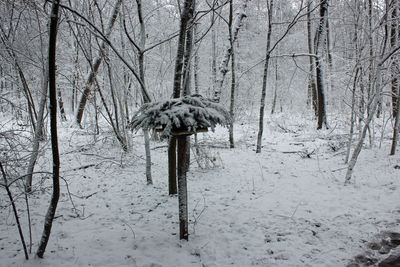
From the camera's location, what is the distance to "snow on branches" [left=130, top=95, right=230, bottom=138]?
215 centimetres

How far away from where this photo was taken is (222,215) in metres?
3.47

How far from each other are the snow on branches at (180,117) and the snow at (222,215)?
145 centimetres

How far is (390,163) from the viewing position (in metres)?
5.07

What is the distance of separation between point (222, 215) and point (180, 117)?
1.97 metres

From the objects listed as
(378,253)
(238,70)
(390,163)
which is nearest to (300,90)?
(238,70)

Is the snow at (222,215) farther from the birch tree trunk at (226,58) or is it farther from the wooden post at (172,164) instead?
the birch tree trunk at (226,58)

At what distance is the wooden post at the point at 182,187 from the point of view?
102 inches

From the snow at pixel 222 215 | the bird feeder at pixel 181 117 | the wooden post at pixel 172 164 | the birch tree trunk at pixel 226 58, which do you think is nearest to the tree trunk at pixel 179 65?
the wooden post at pixel 172 164

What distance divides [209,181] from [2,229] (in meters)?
3.42

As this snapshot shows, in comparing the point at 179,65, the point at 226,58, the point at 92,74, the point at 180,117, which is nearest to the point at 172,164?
the point at 179,65

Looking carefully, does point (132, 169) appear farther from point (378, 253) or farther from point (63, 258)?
point (378, 253)

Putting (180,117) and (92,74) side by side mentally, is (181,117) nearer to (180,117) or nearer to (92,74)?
(180,117)

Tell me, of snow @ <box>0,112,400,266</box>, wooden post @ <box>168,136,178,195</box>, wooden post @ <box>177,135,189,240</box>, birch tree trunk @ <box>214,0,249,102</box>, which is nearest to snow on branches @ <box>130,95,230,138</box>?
wooden post @ <box>177,135,189,240</box>

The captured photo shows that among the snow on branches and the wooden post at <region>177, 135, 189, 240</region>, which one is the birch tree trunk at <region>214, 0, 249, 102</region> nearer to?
the wooden post at <region>177, 135, 189, 240</region>
